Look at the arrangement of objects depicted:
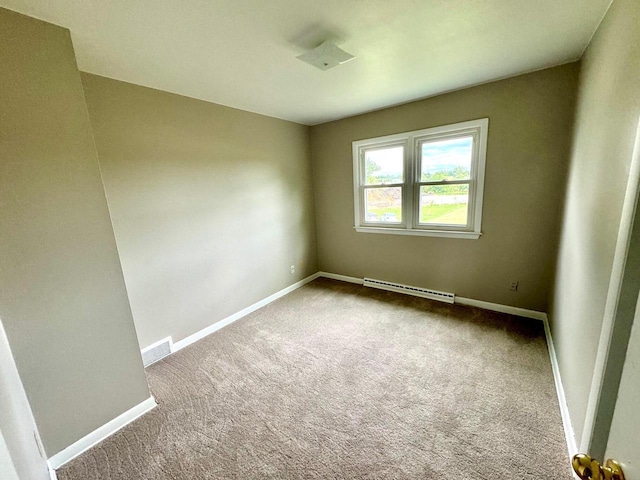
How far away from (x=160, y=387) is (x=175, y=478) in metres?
0.84

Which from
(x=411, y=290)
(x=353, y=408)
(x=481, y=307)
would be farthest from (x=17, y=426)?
(x=481, y=307)

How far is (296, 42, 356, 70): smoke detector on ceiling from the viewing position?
1647 mm

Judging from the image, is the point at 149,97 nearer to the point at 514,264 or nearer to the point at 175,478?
the point at 175,478

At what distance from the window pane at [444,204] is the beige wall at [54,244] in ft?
10.2

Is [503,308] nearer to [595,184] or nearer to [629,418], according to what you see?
[595,184]

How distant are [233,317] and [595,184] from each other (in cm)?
327

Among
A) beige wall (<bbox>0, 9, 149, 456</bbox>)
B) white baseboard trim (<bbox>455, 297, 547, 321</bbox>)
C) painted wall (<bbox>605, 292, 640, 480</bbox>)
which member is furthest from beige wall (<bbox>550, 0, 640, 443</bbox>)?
beige wall (<bbox>0, 9, 149, 456</bbox>)

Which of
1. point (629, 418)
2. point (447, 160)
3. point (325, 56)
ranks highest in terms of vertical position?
point (325, 56)

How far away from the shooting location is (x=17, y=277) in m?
1.31

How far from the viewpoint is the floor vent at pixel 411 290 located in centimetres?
321

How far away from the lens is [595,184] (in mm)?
1420

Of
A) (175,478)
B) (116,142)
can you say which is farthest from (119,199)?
(175,478)

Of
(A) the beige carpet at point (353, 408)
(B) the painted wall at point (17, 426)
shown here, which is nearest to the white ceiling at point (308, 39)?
(B) the painted wall at point (17, 426)

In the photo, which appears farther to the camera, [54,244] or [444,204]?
[444,204]
